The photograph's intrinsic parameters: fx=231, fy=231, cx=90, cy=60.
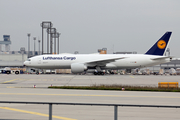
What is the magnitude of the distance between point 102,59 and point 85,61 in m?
3.66

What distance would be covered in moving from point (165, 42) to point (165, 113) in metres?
40.2

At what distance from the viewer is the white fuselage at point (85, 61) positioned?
45.6 metres

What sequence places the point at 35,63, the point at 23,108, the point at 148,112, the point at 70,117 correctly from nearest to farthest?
the point at 70,117 < the point at 148,112 < the point at 23,108 < the point at 35,63

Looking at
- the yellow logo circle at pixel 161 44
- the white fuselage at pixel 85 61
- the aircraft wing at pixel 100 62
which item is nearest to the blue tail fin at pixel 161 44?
the yellow logo circle at pixel 161 44

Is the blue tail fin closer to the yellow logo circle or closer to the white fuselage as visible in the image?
the yellow logo circle

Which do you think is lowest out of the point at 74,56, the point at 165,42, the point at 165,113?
the point at 165,113

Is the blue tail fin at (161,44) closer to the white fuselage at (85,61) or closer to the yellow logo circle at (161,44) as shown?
the yellow logo circle at (161,44)

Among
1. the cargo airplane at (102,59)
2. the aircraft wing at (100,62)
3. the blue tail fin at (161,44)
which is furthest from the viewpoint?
the blue tail fin at (161,44)

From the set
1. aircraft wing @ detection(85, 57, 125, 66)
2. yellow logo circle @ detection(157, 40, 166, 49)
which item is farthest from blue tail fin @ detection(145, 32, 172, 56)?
aircraft wing @ detection(85, 57, 125, 66)

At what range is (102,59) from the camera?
44812 mm

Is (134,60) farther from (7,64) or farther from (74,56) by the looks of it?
(7,64)

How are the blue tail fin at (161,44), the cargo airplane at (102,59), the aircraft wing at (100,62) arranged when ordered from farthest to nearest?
the blue tail fin at (161,44), the cargo airplane at (102,59), the aircraft wing at (100,62)

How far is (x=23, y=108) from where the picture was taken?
988 centimetres

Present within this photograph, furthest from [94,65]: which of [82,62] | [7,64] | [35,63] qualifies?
[7,64]
